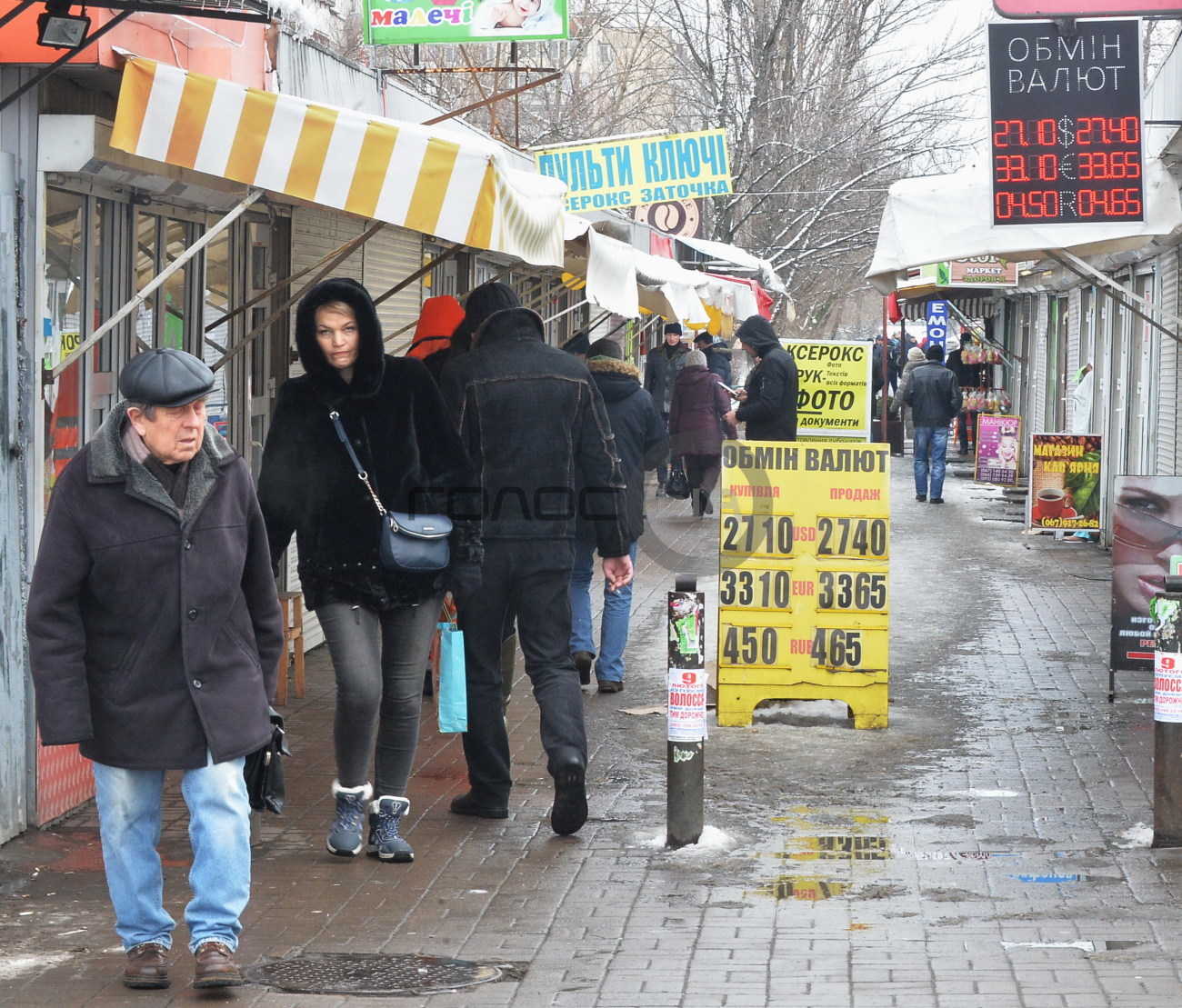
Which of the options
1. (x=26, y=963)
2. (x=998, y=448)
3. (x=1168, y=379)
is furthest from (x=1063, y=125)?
(x=998, y=448)

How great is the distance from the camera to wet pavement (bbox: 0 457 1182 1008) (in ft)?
15.5

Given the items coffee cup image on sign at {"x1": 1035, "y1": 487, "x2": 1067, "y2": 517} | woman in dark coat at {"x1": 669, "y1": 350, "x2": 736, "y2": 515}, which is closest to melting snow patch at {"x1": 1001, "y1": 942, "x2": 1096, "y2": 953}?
coffee cup image on sign at {"x1": 1035, "y1": 487, "x2": 1067, "y2": 517}

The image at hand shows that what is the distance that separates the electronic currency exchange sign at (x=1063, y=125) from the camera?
8.96 m

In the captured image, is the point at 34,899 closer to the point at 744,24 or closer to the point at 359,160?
the point at 359,160

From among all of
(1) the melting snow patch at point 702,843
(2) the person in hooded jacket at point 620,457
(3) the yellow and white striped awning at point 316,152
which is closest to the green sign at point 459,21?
(2) the person in hooded jacket at point 620,457

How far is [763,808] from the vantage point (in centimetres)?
684

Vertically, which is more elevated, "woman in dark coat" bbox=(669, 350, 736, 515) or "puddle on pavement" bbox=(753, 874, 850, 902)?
"woman in dark coat" bbox=(669, 350, 736, 515)

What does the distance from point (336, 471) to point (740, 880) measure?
6.39 ft

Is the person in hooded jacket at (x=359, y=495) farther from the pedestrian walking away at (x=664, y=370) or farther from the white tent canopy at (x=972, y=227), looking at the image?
the pedestrian walking away at (x=664, y=370)

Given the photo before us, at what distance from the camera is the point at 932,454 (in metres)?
21.3

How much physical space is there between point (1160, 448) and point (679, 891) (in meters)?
9.67

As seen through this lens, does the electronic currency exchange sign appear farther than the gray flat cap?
Yes

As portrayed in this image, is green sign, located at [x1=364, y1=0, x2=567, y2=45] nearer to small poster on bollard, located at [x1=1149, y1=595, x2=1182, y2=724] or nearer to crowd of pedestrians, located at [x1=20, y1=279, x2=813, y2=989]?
crowd of pedestrians, located at [x1=20, y1=279, x2=813, y2=989]

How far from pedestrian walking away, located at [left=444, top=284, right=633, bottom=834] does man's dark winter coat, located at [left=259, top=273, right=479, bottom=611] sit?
51 centimetres
